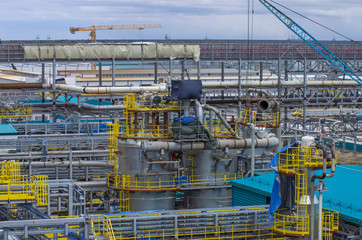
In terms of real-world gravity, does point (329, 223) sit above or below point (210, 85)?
below

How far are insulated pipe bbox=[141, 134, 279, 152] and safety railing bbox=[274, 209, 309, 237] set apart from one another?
8550mm

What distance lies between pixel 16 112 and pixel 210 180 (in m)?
29.8

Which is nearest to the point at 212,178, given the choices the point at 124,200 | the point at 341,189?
the point at 124,200

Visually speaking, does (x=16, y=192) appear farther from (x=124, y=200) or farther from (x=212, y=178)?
(x=212, y=178)

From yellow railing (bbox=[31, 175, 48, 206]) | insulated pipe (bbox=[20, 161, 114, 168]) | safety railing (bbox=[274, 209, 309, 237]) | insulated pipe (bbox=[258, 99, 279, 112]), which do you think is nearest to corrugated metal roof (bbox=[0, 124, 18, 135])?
insulated pipe (bbox=[20, 161, 114, 168])

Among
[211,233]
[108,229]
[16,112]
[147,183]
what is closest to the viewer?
[108,229]

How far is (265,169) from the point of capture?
28359mm

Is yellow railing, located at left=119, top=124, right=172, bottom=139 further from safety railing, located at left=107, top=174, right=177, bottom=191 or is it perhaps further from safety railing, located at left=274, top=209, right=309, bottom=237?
safety railing, located at left=274, top=209, right=309, bottom=237

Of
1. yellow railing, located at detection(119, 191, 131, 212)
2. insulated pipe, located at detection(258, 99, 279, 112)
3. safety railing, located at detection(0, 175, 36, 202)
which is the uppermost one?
insulated pipe, located at detection(258, 99, 279, 112)

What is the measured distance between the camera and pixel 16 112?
5350cm

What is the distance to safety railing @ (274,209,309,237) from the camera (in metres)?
18.6

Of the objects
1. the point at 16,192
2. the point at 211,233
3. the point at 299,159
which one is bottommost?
the point at 211,233

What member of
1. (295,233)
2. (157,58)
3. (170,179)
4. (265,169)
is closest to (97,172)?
(170,179)

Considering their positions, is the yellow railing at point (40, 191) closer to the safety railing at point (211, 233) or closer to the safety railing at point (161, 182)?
the safety railing at point (211, 233)
